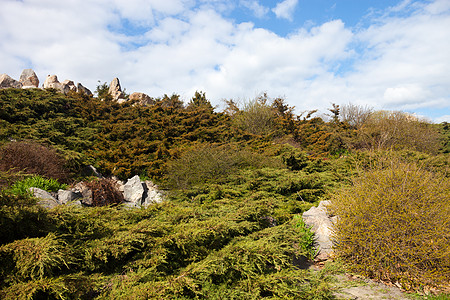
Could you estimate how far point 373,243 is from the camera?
12.6 ft

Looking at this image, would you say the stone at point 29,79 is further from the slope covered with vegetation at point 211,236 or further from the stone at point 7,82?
the slope covered with vegetation at point 211,236

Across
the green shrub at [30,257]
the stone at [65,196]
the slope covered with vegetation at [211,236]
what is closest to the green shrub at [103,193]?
the stone at [65,196]

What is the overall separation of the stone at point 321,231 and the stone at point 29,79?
3353 centimetres

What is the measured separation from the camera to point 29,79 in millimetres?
28250

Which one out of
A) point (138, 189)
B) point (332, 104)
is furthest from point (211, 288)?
point (332, 104)

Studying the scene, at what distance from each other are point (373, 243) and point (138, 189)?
8.12m

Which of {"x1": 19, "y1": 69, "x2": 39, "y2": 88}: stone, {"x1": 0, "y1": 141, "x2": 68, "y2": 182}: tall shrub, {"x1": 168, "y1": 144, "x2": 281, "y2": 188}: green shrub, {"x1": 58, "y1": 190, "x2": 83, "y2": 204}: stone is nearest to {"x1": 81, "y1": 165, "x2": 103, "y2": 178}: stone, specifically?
{"x1": 0, "y1": 141, "x2": 68, "y2": 182}: tall shrub

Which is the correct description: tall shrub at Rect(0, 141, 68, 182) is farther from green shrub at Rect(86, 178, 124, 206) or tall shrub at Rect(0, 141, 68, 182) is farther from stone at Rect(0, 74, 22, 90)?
stone at Rect(0, 74, 22, 90)

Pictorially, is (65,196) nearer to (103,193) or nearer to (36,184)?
(36,184)

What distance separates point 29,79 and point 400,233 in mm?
36232

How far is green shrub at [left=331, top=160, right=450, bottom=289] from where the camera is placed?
12.1 feet

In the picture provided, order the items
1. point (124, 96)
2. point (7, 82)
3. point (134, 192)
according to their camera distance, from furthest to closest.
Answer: point (124, 96), point (7, 82), point (134, 192)

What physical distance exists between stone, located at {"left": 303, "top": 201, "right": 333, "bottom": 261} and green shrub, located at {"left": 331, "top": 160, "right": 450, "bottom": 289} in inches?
15.6

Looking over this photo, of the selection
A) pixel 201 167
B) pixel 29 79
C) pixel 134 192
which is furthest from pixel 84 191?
pixel 29 79
